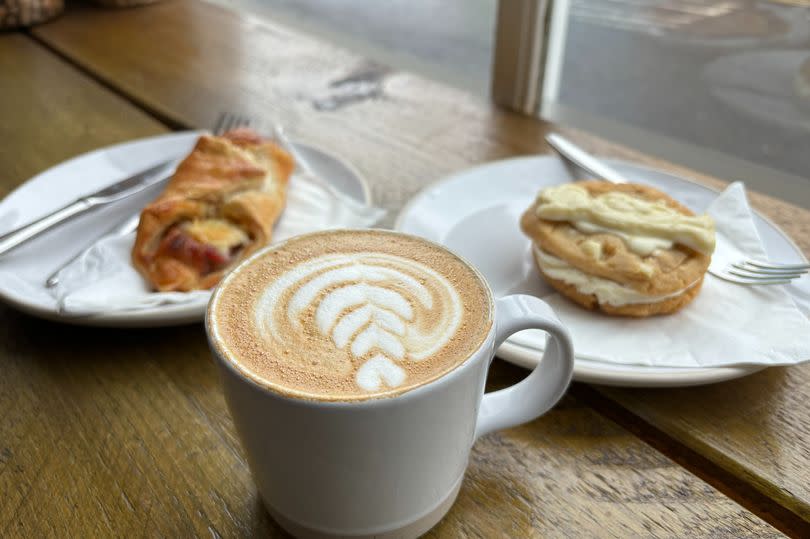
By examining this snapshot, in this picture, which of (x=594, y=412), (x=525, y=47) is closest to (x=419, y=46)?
(x=525, y=47)

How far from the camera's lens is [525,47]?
1.27m

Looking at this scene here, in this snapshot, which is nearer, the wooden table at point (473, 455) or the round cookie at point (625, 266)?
the wooden table at point (473, 455)

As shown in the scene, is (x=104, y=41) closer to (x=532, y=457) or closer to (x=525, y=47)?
(x=525, y=47)

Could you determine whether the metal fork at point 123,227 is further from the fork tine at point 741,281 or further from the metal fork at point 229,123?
the fork tine at point 741,281

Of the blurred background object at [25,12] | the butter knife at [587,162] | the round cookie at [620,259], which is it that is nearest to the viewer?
the round cookie at [620,259]

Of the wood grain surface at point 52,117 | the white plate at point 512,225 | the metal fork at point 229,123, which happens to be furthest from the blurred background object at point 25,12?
→ the white plate at point 512,225

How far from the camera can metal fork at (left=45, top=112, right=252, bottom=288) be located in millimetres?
763

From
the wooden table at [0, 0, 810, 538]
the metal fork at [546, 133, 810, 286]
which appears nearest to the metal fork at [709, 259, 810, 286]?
the metal fork at [546, 133, 810, 286]

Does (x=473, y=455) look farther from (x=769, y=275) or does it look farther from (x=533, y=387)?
(x=769, y=275)

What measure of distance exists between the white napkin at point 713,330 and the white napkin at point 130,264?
298 millimetres

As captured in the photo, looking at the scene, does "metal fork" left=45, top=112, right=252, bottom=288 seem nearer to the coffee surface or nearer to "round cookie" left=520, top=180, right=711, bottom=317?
the coffee surface

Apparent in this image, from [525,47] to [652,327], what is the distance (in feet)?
2.46

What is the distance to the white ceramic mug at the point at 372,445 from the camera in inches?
16.3

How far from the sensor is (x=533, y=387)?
1.76 ft
